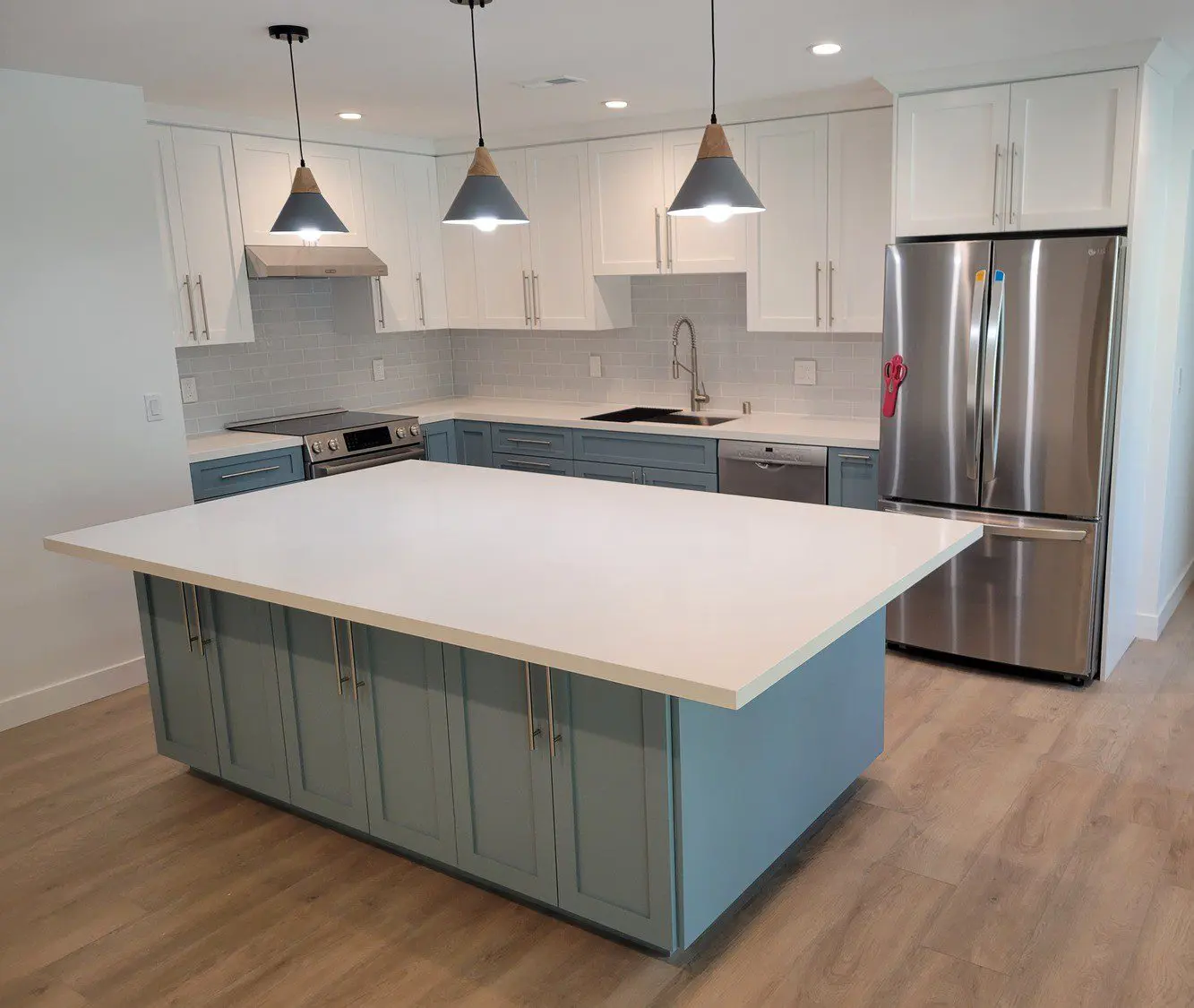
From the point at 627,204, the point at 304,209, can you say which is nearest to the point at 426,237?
the point at 627,204

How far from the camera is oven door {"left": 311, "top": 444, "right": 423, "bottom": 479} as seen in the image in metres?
4.84

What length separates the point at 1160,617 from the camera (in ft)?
→ 14.9

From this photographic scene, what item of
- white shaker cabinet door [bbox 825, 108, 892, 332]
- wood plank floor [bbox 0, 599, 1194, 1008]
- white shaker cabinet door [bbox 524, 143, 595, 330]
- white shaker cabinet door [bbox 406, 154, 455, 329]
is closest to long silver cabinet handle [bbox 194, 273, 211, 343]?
white shaker cabinet door [bbox 406, 154, 455, 329]

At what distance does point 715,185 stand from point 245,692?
197 cm

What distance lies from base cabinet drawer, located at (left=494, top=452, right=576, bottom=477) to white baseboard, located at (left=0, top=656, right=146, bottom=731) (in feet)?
6.36

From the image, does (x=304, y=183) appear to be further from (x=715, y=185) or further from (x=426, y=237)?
(x=426, y=237)

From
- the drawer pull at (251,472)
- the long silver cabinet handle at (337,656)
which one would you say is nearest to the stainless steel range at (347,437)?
the drawer pull at (251,472)

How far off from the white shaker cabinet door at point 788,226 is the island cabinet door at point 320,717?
2.77 metres

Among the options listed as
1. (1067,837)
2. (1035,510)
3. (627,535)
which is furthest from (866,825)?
(1035,510)

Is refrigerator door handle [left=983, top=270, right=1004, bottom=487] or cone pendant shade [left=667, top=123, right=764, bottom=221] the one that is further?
refrigerator door handle [left=983, top=270, right=1004, bottom=487]

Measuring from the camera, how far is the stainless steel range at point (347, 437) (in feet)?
15.9

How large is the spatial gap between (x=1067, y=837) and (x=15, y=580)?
3649 mm

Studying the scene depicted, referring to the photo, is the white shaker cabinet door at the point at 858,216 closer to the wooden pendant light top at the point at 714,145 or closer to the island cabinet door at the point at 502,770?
the wooden pendant light top at the point at 714,145

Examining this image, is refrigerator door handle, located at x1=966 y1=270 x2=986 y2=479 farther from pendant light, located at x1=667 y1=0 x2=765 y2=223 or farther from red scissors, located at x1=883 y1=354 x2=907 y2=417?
pendant light, located at x1=667 y1=0 x2=765 y2=223
